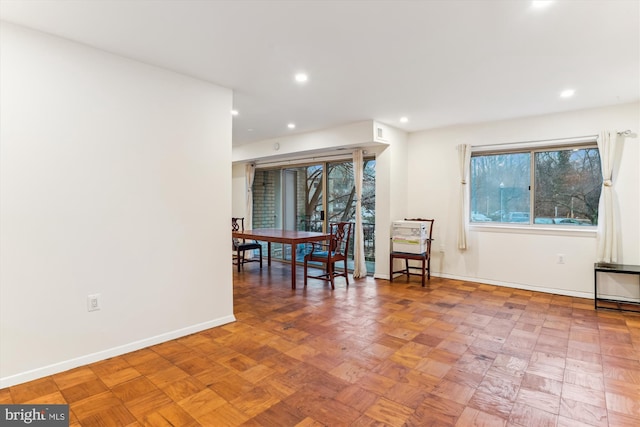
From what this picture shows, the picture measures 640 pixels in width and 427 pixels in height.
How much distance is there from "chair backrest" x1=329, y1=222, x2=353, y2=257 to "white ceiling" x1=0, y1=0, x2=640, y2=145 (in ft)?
6.22

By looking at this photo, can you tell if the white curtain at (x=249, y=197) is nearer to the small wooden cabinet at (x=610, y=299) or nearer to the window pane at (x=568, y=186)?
the window pane at (x=568, y=186)

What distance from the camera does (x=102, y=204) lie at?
2.57m

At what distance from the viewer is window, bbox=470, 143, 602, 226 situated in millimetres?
4359

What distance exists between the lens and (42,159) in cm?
230

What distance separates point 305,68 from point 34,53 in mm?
1950

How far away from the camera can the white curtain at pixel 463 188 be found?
502cm

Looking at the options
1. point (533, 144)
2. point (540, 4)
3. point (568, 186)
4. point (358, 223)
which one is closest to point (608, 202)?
point (568, 186)

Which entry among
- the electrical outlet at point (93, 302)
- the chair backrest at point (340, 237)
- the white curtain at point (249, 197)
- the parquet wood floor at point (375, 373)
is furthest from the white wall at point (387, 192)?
the electrical outlet at point (93, 302)

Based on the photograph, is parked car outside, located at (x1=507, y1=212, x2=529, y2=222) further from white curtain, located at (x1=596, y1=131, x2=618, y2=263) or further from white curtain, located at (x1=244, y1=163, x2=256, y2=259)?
white curtain, located at (x1=244, y1=163, x2=256, y2=259)

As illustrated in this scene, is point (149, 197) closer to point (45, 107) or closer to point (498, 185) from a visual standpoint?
point (45, 107)

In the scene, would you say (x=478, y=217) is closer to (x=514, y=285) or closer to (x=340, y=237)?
(x=514, y=285)

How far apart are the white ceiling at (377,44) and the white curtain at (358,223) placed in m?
1.51

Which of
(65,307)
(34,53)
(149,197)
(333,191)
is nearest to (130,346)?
(65,307)

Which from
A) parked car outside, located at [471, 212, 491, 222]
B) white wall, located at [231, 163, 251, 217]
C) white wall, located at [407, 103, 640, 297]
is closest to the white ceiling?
white wall, located at [407, 103, 640, 297]
